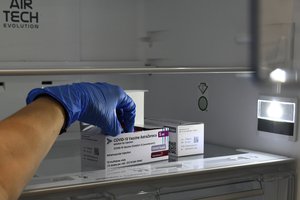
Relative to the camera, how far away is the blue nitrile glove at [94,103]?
1.09 m

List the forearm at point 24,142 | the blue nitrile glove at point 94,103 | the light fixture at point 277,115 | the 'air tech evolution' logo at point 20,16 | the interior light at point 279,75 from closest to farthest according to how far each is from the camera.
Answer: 1. the forearm at point 24,142
2. the blue nitrile glove at point 94,103
3. the interior light at point 279,75
4. the light fixture at point 277,115
5. the 'air tech evolution' logo at point 20,16

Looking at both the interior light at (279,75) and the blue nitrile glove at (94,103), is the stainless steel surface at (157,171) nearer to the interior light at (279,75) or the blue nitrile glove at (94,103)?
the blue nitrile glove at (94,103)

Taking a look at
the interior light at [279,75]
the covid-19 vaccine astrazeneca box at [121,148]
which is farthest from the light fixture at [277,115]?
the covid-19 vaccine astrazeneca box at [121,148]

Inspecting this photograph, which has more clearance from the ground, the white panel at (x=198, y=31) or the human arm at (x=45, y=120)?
the white panel at (x=198, y=31)

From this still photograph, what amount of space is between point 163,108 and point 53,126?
0.94m

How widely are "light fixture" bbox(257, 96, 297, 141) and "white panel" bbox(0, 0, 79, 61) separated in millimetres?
741

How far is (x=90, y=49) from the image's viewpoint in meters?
1.84

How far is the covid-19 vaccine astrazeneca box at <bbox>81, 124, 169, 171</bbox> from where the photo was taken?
1232 mm

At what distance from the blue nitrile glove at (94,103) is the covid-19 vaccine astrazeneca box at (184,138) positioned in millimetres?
155

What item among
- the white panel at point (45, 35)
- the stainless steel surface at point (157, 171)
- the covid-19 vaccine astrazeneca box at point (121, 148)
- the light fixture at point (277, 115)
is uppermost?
the white panel at point (45, 35)

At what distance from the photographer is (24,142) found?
860 millimetres

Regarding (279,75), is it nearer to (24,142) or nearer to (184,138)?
(184,138)

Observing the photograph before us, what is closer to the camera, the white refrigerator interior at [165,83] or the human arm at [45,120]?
the human arm at [45,120]

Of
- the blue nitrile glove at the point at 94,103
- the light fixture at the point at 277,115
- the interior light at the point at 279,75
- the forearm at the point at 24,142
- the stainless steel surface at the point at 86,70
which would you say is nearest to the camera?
the forearm at the point at 24,142
